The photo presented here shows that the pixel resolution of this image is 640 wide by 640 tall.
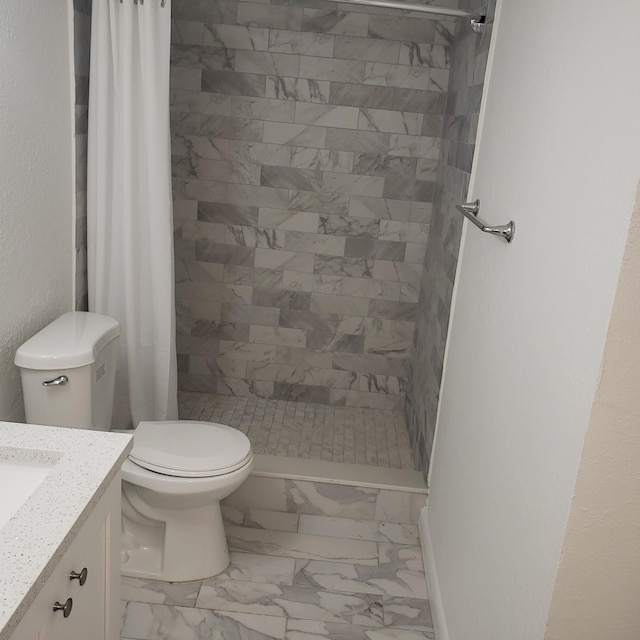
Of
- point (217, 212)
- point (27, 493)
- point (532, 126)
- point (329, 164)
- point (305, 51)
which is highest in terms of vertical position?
point (305, 51)

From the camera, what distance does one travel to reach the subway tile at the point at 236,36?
3.26m

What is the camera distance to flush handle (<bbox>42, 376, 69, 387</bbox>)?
7.16ft

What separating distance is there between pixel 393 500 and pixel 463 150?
4.40 ft

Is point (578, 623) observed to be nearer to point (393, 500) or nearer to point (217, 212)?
point (393, 500)

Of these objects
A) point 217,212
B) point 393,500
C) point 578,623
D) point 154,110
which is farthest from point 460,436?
point 217,212

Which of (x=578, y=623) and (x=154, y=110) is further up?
(x=154, y=110)

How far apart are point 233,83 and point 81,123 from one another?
→ 0.90 m

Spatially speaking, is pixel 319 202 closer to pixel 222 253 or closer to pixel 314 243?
pixel 314 243

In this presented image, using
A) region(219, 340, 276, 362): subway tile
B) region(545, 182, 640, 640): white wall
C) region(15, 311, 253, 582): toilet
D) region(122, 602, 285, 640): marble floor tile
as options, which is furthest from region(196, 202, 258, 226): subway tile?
region(545, 182, 640, 640): white wall

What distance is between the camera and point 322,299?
11.8ft

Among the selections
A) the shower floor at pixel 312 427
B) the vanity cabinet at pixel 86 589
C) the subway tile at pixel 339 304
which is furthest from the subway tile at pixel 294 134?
the vanity cabinet at pixel 86 589

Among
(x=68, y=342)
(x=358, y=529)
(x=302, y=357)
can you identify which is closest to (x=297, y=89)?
(x=302, y=357)

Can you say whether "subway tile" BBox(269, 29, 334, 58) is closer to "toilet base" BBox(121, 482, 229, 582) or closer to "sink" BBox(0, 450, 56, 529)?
"toilet base" BBox(121, 482, 229, 582)

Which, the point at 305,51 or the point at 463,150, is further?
the point at 305,51
